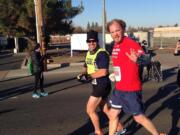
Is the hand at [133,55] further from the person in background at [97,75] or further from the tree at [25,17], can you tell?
the tree at [25,17]

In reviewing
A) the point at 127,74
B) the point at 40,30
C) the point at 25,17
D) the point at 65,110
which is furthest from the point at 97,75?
the point at 25,17

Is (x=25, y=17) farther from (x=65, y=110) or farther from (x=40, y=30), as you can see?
(x=65, y=110)

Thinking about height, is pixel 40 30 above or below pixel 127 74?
above

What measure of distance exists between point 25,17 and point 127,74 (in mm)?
30951

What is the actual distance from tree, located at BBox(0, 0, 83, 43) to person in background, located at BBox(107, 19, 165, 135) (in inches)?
1162

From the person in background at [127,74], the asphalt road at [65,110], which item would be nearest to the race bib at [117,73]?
the person in background at [127,74]

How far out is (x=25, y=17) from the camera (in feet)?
118

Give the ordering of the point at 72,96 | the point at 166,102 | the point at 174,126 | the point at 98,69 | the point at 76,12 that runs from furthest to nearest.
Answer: the point at 76,12
the point at 72,96
the point at 166,102
the point at 174,126
the point at 98,69

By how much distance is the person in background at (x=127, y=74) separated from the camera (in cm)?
586

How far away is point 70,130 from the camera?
7.81m

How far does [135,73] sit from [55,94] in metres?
7.26

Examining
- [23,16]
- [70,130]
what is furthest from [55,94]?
[23,16]

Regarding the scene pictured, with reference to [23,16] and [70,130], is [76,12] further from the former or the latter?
[70,130]

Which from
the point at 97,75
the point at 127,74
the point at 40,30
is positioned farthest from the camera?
the point at 40,30
